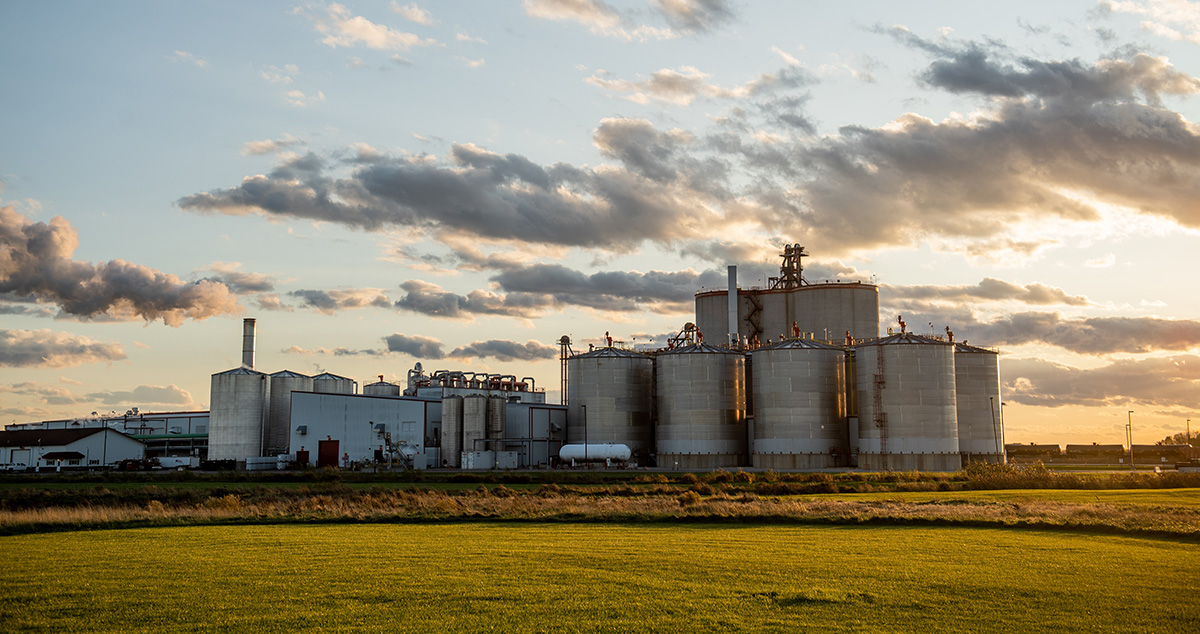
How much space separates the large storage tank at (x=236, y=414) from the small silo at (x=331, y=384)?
11245 mm

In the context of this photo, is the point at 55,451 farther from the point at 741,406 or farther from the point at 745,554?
the point at 745,554

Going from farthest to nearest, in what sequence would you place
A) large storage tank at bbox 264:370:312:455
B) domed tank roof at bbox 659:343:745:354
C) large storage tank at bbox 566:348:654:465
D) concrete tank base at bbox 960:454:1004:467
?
1. large storage tank at bbox 264:370:312:455
2. large storage tank at bbox 566:348:654:465
3. domed tank roof at bbox 659:343:745:354
4. concrete tank base at bbox 960:454:1004:467

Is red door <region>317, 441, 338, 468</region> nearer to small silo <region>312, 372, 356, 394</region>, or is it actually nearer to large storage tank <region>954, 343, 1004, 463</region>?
small silo <region>312, 372, 356, 394</region>

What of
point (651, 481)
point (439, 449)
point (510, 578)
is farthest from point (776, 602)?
point (439, 449)

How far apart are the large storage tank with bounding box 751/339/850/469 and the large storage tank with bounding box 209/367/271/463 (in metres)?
52.0

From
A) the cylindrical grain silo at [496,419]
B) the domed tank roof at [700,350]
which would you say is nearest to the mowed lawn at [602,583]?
the domed tank roof at [700,350]

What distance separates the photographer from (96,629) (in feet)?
50.0

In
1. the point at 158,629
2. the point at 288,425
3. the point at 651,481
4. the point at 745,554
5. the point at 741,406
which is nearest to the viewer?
the point at 158,629

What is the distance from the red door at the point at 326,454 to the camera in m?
94.6

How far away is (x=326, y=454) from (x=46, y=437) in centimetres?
3924

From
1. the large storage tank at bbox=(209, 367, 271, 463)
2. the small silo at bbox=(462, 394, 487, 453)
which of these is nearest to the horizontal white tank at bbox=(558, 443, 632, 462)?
the small silo at bbox=(462, 394, 487, 453)

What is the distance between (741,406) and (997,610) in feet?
256

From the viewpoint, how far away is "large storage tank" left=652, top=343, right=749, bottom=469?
299 feet

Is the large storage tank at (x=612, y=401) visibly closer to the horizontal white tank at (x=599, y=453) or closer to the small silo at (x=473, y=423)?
the horizontal white tank at (x=599, y=453)
